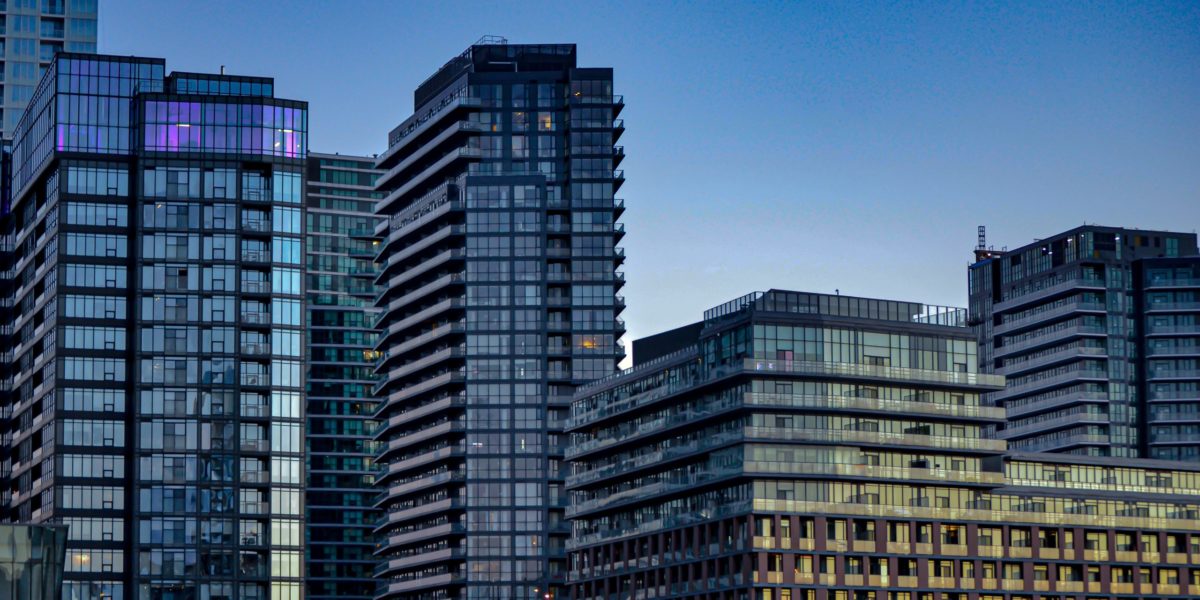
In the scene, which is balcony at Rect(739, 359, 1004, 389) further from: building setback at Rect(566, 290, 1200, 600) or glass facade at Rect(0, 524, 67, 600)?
glass facade at Rect(0, 524, 67, 600)

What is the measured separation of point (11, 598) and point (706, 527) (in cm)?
10648

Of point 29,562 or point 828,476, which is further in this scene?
point 828,476

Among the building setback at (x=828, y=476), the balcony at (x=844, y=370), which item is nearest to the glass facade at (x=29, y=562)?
the building setback at (x=828, y=476)

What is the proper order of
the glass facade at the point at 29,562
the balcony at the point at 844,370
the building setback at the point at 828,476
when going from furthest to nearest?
1. the balcony at the point at 844,370
2. the building setback at the point at 828,476
3. the glass facade at the point at 29,562

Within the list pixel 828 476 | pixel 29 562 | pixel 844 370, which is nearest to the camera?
pixel 29 562

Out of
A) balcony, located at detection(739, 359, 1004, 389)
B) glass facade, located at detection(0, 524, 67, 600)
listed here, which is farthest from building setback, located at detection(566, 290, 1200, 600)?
glass facade, located at detection(0, 524, 67, 600)

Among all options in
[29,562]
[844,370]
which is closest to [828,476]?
[844,370]

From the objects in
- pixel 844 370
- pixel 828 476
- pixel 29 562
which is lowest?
pixel 29 562

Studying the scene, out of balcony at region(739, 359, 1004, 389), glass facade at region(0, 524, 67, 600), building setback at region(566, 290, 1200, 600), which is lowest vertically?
glass facade at region(0, 524, 67, 600)

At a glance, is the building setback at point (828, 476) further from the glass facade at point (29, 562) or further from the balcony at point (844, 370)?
the glass facade at point (29, 562)

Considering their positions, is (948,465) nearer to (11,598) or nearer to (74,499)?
(74,499)

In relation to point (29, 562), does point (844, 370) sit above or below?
above

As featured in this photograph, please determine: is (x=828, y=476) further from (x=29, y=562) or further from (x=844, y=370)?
(x=29, y=562)

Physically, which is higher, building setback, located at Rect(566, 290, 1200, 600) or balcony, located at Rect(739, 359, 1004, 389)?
balcony, located at Rect(739, 359, 1004, 389)
